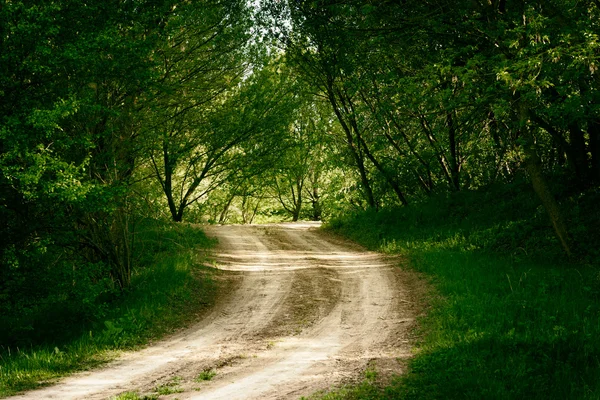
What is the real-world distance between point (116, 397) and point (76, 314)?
4272mm

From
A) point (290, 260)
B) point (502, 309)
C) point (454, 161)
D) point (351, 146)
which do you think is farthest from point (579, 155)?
point (351, 146)

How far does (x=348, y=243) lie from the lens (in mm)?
18547

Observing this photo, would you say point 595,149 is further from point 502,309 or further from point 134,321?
point 134,321

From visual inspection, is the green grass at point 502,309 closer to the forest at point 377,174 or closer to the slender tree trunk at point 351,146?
the forest at point 377,174

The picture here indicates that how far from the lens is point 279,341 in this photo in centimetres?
816

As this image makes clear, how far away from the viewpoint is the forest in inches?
295

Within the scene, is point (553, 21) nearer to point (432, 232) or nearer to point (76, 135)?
point (432, 232)

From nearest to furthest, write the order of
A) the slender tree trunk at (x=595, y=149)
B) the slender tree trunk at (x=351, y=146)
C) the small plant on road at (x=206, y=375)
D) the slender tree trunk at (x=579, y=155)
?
1. the small plant on road at (x=206, y=375)
2. the slender tree trunk at (x=595, y=149)
3. the slender tree trunk at (x=579, y=155)
4. the slender tree trunk at (x=351, y=146)

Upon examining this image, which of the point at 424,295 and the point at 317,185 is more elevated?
the point at 317,185

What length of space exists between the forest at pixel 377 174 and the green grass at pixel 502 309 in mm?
43

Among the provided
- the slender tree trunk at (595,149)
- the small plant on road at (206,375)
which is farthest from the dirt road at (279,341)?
the slender tree trunk at (595,149)

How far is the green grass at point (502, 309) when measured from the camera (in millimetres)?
5926

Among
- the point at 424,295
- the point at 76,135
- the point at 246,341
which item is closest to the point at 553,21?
the point at 424,295

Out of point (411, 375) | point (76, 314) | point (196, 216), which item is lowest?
point (411, 375)
